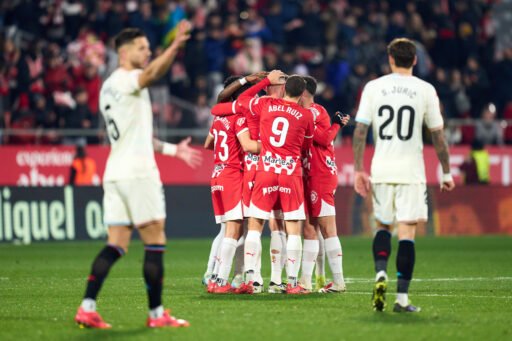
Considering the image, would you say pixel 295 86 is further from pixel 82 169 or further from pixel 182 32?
pixel 82 169

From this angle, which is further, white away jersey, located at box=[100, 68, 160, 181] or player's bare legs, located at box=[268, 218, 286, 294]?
player's bare legs, located at box=[268, 218, 286, 294]

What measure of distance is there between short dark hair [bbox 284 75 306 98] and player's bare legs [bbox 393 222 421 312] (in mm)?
2461

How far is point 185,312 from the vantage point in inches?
415

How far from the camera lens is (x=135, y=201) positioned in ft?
30.2

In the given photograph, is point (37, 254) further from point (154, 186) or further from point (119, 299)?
point (154, 186)

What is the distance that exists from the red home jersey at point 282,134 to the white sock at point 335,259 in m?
1.09

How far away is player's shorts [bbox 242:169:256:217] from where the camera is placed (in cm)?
1268

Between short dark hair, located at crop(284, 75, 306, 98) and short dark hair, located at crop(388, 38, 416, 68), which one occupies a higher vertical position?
short dark hair, located at crop(388, 38, 416, 68)

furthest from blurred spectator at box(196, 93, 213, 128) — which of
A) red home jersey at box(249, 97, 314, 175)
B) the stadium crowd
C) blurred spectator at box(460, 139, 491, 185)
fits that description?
red home jersey at box(249, 97, 314, 175)

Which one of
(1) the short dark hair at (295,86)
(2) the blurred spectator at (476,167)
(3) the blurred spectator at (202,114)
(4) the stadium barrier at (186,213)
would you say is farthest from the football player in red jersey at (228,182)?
(2) the blurred spectator at (476,167)

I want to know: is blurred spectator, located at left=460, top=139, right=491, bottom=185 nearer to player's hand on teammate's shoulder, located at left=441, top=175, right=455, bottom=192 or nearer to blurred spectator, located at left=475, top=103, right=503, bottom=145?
blurred spectator, located at left=475, top=103, right=503, bottom=145

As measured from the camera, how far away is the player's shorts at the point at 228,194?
1273 centimetres

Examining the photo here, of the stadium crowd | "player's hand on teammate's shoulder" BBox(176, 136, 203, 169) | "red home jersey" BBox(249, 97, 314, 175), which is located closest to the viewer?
"player's hand on teammate's shoulder" BBox(176, 136, 203, 169)

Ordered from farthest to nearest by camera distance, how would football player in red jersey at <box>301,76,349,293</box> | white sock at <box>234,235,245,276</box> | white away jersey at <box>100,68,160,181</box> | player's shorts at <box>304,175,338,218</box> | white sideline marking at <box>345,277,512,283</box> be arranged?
1. white sideline marking at <box>345,277,512,283</box>
2. white sock at <box>234,235,245,276</box>
3. player's shorts at <box>304,175,338,218</box>
4. football player in red jersey at <box>301,76,349,293</box>
5. white away jersey at <box>100,68,160,181</box>
